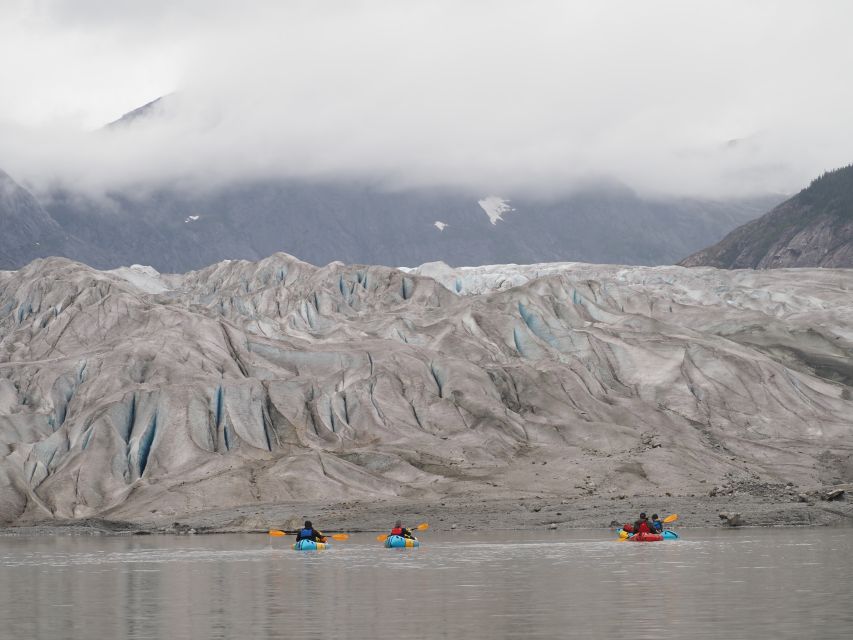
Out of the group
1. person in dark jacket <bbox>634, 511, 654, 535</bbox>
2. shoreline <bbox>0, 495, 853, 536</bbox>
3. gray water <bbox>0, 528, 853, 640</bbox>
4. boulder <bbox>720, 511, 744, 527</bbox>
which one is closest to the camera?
gray water <bbox>0, 528, 853, 640</bbox>

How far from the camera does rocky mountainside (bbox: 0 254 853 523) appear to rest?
116000mm

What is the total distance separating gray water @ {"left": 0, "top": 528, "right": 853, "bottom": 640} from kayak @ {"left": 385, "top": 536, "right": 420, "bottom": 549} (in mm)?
1478

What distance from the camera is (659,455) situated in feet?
405

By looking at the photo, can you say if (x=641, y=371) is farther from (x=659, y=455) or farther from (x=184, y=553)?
(x=184, y=553)

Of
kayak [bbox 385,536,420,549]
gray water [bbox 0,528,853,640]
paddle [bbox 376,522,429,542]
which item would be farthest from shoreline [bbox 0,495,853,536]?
kayak [bbox 385,536,420,549]

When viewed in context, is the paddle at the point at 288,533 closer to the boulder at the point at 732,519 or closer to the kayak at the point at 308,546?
the kayak at the point at 308,546

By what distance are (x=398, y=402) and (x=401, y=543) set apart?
62.3 meters

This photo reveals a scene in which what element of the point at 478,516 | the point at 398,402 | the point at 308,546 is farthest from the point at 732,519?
the point at 398,402

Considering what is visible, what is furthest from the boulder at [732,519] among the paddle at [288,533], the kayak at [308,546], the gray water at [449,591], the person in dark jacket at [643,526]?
the kayak at [308,546]

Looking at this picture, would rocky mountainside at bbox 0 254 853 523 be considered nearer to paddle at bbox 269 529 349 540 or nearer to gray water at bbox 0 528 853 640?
paddle at bbox 269 529 349 540

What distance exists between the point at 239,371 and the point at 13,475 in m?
32.5

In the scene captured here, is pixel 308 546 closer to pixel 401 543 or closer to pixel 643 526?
pixel 401 543

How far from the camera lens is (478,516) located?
99.8 metres

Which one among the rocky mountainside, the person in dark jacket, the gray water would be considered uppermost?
the rocky mountainside
